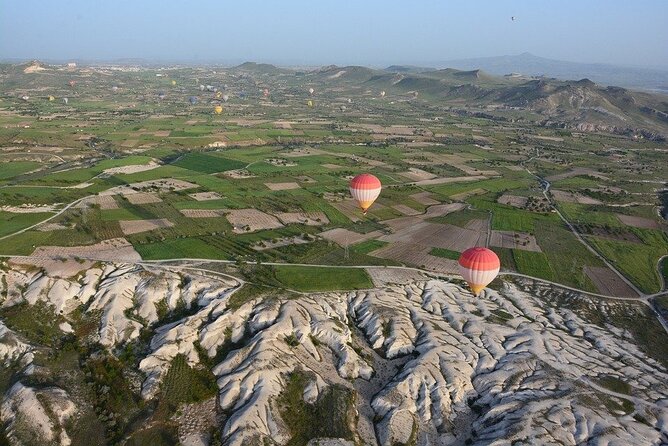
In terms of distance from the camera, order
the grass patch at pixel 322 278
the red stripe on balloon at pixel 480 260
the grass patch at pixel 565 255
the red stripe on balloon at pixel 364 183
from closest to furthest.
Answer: the red stripe on balloon at pixel 480 260 < the grass patch at pixel 322 278 < the grass patch at pixel 565 255 < the red stripe on balloon at pixel 364 183

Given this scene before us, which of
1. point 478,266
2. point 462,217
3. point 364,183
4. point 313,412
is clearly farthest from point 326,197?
point 313,412

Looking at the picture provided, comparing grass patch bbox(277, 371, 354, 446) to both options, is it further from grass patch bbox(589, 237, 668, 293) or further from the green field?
the green field

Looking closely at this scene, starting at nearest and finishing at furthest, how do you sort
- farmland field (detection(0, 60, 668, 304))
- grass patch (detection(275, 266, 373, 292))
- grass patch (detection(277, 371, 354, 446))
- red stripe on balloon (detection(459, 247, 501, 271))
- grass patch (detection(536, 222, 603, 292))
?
grass patch (detection(277, 371, 354, 446)) < red stripe on balloon (detection(459, 247, 501, 271)) < grass patch (detection(275, 266, 373, 292)) < grass patch (detection(536, 222, 603, 292)) < farmland field (detection(0, 60, 668, 304))

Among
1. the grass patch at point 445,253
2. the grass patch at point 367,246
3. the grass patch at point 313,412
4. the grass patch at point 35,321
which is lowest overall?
the grass patch at point 313,412

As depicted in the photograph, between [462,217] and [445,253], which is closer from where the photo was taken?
[445,253]

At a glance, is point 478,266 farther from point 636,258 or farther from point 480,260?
point 636,258

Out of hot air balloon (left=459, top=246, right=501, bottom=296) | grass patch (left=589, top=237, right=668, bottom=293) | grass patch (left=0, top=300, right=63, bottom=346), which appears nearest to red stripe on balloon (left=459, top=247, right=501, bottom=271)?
hot air balloon (left=459, top=246, right=501, bottom=296)

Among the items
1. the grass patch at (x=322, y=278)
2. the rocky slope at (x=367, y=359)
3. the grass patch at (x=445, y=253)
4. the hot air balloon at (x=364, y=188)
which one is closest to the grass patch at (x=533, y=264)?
the rocky slope at (x=367, y=359)

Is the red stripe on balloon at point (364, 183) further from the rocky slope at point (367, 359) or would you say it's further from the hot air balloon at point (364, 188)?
the rocky slope at point (367, 359)

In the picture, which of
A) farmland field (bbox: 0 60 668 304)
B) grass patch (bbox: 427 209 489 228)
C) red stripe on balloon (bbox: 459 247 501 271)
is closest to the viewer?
red stripe on balloon (bbox: 459 247 501 271)
